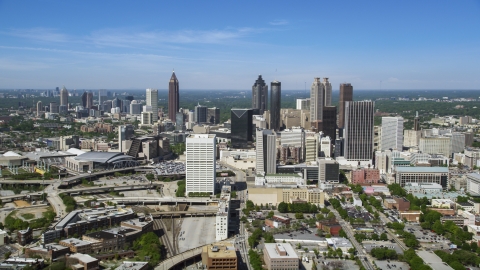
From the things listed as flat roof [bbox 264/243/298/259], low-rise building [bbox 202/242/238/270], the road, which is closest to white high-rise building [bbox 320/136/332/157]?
the road

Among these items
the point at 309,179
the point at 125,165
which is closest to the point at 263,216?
the point at 309,179

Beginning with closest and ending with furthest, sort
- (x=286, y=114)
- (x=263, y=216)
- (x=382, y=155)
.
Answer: (x=263, y=216)
(x=382, y=155)
(x=286, y=114)

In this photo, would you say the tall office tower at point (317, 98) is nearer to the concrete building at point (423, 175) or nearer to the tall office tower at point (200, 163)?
the concrete building at point (423, 175)

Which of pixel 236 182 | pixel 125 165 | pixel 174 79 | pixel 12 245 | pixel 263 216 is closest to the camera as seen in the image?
pixel 12 245

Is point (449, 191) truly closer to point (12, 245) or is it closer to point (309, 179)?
point (309, 179)

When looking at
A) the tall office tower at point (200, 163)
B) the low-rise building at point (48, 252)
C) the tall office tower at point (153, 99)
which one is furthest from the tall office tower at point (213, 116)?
the low-rise building at point (48, 252)

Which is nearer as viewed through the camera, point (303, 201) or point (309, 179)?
point (303, 201)

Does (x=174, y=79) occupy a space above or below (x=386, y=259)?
above
